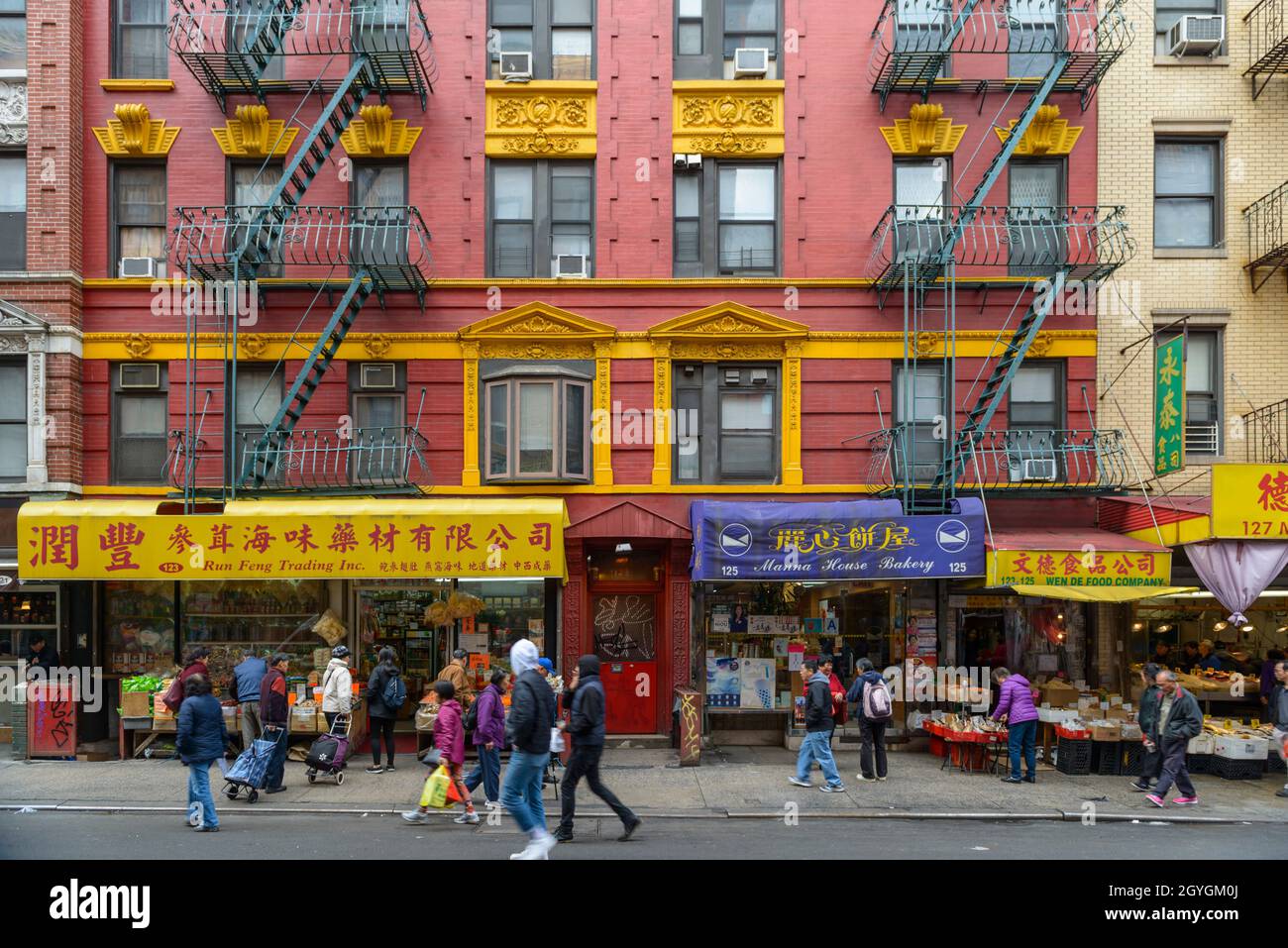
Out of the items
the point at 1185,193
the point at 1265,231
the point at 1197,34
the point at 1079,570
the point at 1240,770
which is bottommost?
the point at 1240,770

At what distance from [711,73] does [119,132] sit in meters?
9.52

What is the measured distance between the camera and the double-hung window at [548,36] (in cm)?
1659

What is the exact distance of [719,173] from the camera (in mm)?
16703

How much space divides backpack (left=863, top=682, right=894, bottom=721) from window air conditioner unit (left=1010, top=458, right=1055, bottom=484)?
4.40 metres

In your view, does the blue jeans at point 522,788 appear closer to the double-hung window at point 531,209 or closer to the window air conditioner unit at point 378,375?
the window air conditioner unit at point 378,375

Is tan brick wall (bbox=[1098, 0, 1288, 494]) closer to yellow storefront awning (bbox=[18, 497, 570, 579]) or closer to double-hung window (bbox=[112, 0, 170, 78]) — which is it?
yellow storefront awning (bbox=[18, 497, 570, 579])

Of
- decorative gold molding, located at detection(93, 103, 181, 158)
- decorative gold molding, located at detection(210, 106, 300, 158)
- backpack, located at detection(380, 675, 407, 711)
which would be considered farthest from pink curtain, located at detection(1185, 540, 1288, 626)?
decorative gold molding, located at detection(93, 103, 181, 158)

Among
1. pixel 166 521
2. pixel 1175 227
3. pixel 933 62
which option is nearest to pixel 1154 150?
pixel 1175 227

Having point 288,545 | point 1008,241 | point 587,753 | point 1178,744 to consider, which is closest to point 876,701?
point 1178,744

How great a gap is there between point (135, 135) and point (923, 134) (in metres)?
12.6

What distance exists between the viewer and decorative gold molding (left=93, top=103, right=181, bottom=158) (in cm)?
1625

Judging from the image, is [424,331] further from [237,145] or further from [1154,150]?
[1154,150]

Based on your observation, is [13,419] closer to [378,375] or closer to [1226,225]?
[378,375]

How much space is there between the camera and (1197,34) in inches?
655
